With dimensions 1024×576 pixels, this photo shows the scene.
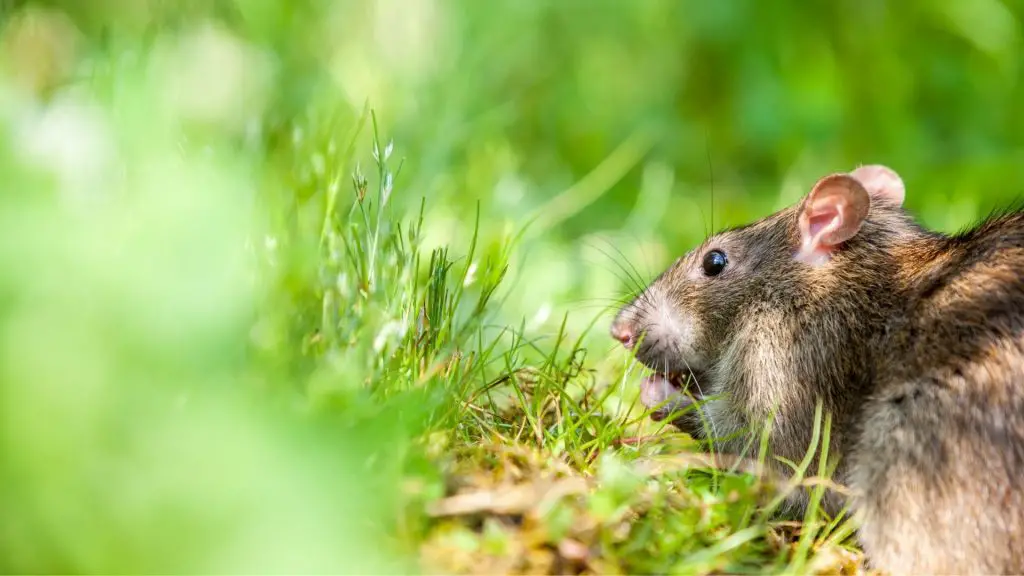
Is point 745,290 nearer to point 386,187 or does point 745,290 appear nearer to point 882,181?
point 882,181

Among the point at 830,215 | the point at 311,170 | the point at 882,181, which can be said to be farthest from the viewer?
the point at 882,181

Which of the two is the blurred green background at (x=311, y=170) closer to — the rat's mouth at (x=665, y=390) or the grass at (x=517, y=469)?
the grass at (x=517, y=469)

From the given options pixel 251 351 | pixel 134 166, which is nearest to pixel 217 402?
pixel 251 351

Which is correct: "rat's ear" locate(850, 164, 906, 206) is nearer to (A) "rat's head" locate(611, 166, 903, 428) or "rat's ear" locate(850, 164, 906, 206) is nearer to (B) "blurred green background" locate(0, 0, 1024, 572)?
(A) "rat's head" locate(611, 166, 903, 428)

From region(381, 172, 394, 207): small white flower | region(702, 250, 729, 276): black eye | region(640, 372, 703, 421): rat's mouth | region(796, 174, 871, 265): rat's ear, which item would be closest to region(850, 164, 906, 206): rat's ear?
region(796, 174, 871, 265): rat's ear

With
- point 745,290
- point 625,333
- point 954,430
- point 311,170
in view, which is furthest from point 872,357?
point 311,170

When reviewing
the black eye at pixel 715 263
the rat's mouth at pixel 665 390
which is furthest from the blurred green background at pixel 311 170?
the rat's mouth at pixel 665 390

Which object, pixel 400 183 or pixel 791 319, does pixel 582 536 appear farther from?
pixel 400 183

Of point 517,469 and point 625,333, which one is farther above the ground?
point 625,333
